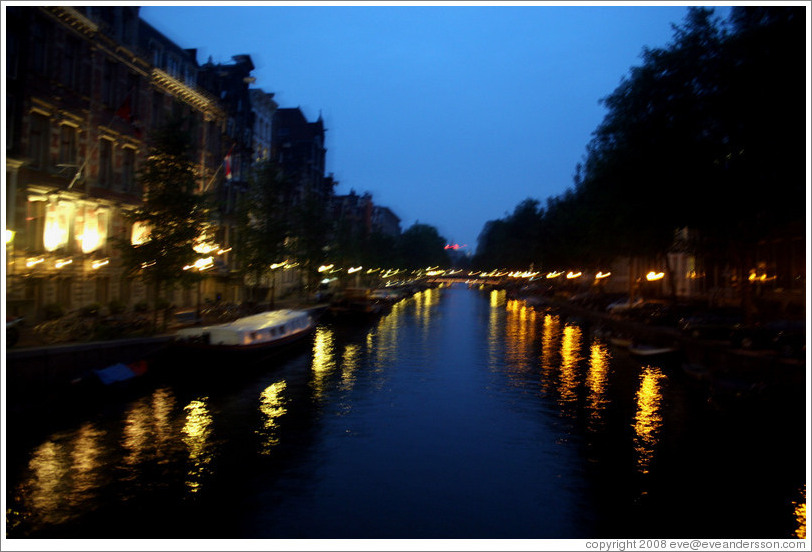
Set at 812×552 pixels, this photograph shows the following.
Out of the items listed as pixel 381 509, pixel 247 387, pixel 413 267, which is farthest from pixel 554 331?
pixel 413 267

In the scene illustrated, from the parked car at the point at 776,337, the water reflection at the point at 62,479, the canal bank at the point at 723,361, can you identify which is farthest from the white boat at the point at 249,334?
the parked car at the point at 776,337

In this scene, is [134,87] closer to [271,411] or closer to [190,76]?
[190,76]

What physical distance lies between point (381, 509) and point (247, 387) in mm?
13129

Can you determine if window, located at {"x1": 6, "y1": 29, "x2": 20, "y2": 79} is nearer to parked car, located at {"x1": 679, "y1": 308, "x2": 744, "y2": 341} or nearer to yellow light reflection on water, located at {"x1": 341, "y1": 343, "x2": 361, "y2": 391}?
yellow light reflection on water, located at {"x1": 341, "y1": 343, "x2": 361, "y2": 391}

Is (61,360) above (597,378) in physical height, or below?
above

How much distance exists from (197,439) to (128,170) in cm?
2721

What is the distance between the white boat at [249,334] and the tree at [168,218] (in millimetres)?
3446

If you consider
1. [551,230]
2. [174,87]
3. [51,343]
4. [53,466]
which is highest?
[174,87]

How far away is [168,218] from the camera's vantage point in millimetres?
29812

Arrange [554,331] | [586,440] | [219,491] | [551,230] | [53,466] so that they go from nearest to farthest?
1. [219,491]
2. [53,466]
3. [586,440]
4. [554,331]
5. [551,230]

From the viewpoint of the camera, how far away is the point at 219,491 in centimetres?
1301

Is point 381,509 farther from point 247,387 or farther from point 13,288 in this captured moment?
point 13,288

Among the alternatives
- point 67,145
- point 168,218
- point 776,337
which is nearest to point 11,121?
point 67,145

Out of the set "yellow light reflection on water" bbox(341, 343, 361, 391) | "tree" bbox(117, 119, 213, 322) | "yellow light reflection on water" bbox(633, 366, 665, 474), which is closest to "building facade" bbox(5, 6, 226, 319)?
"tree" bbox(117, 119, 213, 322)
